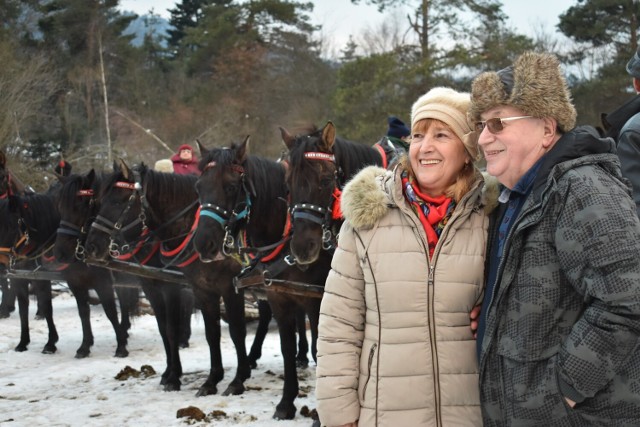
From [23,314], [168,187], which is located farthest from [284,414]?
[23,314]

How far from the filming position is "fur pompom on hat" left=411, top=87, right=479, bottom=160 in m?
2.39

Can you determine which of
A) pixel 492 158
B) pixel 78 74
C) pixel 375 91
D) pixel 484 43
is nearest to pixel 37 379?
pixel 492 158

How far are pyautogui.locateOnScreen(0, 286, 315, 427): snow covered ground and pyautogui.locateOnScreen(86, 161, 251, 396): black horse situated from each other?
1.91 feet

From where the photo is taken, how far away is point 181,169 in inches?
409

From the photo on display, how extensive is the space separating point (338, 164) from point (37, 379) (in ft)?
15.9

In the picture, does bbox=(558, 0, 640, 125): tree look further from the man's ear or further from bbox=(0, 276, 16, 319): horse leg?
the man's ear

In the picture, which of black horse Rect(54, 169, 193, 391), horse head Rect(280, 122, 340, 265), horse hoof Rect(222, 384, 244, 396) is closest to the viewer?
horse head Rect(280, 122, 340, 265)

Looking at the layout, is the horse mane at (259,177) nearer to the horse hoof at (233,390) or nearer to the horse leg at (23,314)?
the horse hoof at (233,390)

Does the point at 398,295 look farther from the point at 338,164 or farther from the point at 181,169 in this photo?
the point at 181,169

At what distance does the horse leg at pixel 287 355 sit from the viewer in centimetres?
546

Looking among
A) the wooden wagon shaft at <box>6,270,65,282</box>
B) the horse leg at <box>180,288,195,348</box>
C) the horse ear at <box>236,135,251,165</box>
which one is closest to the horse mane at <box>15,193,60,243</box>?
the wooden wagon shaft at <box>6,270,65,282</box>

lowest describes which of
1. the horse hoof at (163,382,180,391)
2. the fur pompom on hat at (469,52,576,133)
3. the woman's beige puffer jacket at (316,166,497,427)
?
the horse hoof at (163,382,180,391)

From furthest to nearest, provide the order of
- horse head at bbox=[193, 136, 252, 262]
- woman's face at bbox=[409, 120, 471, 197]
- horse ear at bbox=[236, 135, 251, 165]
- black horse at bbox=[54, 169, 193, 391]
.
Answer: black horse at bbox=[54, 169, 193, 391] < horse ear at bbox=[236, 135, 251, 165] < horse head at bbox=[193, 136, 252, 262] < woman's face at bbox=[409, 120, 471, 197]

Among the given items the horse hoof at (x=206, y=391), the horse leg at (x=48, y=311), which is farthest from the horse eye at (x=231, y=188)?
the horse leg at (x=48, y=311)
